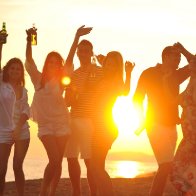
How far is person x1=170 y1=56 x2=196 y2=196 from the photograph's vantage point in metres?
7.35

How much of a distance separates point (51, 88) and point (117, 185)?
4.65 m

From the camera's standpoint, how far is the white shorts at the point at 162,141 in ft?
30.2

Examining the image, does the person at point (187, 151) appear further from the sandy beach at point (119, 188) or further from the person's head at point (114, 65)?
the sandy beach at point (119, 188)

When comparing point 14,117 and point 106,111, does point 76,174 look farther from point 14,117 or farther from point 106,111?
point 14,117

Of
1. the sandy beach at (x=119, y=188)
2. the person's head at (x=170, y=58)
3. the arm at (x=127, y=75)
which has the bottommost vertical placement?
Answer: the sandy beach at (x=119, y=188)

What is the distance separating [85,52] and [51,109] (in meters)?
1.12

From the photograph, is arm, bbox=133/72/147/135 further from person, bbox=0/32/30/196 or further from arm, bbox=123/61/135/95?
person, bbox=0/32/30/196

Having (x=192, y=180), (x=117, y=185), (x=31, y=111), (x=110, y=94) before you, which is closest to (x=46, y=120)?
(x=31, y=111)

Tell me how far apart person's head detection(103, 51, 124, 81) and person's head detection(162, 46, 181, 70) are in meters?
0.70

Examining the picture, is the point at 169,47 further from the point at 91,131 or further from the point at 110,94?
the point at 91,131

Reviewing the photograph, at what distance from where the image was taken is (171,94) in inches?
355

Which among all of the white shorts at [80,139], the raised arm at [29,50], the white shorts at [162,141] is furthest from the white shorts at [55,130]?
the white shorts at [162,141]

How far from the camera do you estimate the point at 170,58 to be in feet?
30.2

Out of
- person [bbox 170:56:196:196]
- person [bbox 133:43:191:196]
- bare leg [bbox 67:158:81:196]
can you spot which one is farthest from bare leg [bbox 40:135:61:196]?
person [bbox 170:56:196:196]
